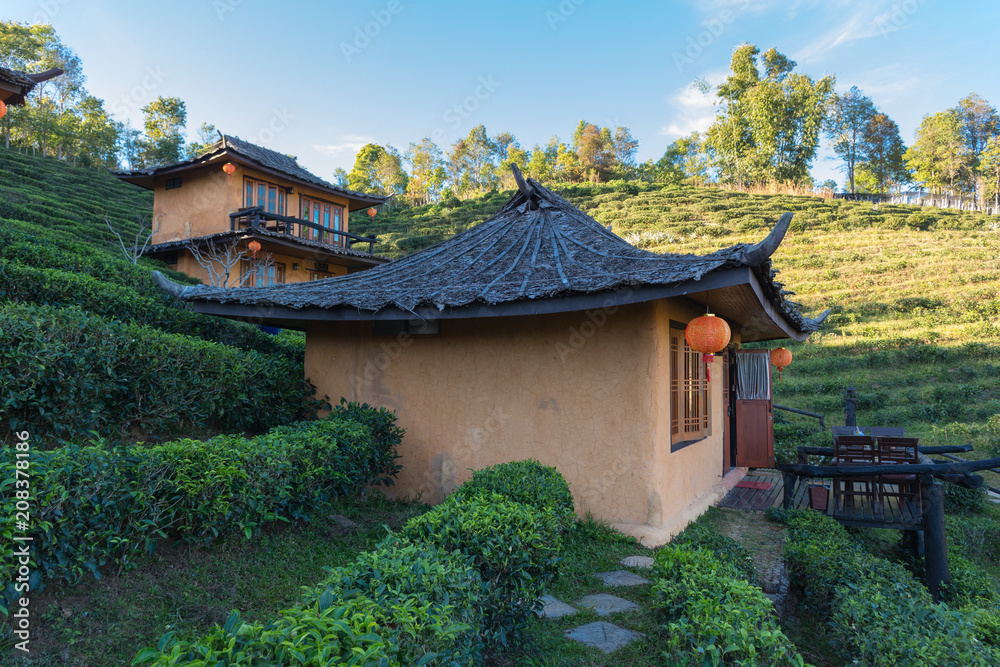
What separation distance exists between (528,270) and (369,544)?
333cm

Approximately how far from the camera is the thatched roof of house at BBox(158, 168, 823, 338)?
14.8 ft

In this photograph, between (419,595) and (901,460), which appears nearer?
(419,595)

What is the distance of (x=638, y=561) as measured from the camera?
16.7ft

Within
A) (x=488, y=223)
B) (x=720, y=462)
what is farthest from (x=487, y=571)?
(x=720, y=462)

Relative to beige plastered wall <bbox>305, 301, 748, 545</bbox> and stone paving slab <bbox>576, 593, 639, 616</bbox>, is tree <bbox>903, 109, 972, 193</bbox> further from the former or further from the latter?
stone paving slab <bbox>576, 593, 639, 616</bbox>

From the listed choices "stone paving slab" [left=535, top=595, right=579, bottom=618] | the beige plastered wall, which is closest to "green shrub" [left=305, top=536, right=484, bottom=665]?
"stone paving slab" [left=535, top=595, right=579, bottom=618]

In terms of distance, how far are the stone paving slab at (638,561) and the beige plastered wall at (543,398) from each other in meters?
0.38

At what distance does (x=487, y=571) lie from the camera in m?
3.27

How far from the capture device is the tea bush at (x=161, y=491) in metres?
3.16

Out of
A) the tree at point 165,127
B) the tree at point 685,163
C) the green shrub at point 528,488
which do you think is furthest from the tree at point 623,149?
the green shrub at point 528,488

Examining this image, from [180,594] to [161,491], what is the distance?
0.72 metres

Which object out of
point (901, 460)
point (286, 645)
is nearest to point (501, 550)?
point (286, 645)

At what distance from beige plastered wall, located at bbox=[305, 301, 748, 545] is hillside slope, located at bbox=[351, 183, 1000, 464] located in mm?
8468

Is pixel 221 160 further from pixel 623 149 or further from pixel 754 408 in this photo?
pixel 623 149
